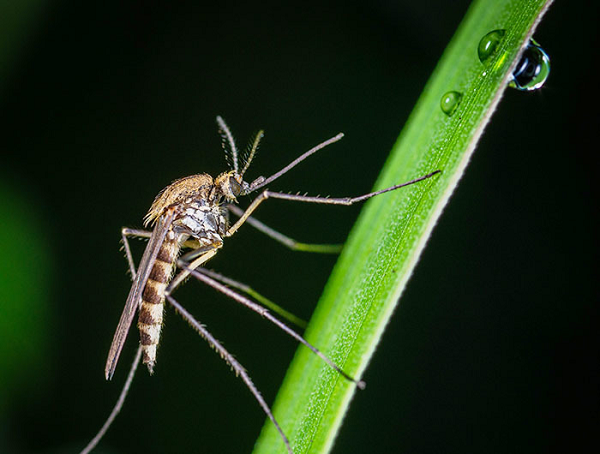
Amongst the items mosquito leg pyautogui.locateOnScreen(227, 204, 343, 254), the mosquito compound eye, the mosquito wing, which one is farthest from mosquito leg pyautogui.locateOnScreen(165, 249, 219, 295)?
mosquito leg pyautogui.locateOnScreen(227, 204, 343, 254)

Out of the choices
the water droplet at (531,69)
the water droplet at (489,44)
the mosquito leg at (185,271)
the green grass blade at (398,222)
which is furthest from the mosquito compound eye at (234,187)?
the water droplet at (489,44)

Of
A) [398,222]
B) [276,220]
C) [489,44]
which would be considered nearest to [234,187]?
[276,220]

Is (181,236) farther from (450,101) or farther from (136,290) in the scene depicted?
(450,101)

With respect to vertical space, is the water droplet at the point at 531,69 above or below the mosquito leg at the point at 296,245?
above

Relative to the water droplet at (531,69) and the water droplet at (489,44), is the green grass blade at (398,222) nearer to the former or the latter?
the water droplet at (489,44)

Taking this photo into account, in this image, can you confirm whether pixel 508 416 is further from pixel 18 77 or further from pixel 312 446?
pixel 18 77

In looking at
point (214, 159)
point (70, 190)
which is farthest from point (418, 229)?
point (70, 190)
